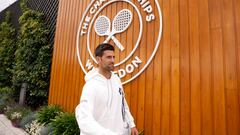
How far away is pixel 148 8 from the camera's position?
3.16m

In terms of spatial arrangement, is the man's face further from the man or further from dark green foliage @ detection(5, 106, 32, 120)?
dark green foliage @ detection(5, 106, 32, 120)

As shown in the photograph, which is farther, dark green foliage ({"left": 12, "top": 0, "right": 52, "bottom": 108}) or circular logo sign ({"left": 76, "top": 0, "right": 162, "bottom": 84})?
dark green foliage ({"left": 12, "top": 0, "right": 52, "bottom": 108})

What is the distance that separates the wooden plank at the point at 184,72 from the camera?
A: 2.56m

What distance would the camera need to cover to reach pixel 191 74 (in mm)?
2594

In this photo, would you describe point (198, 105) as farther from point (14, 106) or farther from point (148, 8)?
point (14, 106)

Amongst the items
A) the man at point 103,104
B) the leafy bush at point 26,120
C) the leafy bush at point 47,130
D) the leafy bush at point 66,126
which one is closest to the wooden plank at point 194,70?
the man at point 103,104

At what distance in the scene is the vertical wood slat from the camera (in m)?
2.30

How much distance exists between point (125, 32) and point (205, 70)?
141cm

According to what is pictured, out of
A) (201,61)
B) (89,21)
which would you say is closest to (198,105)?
(201,61)

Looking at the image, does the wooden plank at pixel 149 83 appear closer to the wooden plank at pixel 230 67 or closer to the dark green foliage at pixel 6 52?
the wooden plank at pixel 230 67

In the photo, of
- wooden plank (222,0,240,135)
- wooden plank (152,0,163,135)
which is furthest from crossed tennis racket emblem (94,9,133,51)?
wooden plank (222,0,240,135)

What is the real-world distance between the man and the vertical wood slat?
1.03 m

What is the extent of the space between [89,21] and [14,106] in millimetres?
3397

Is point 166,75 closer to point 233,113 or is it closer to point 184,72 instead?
point 184,72
